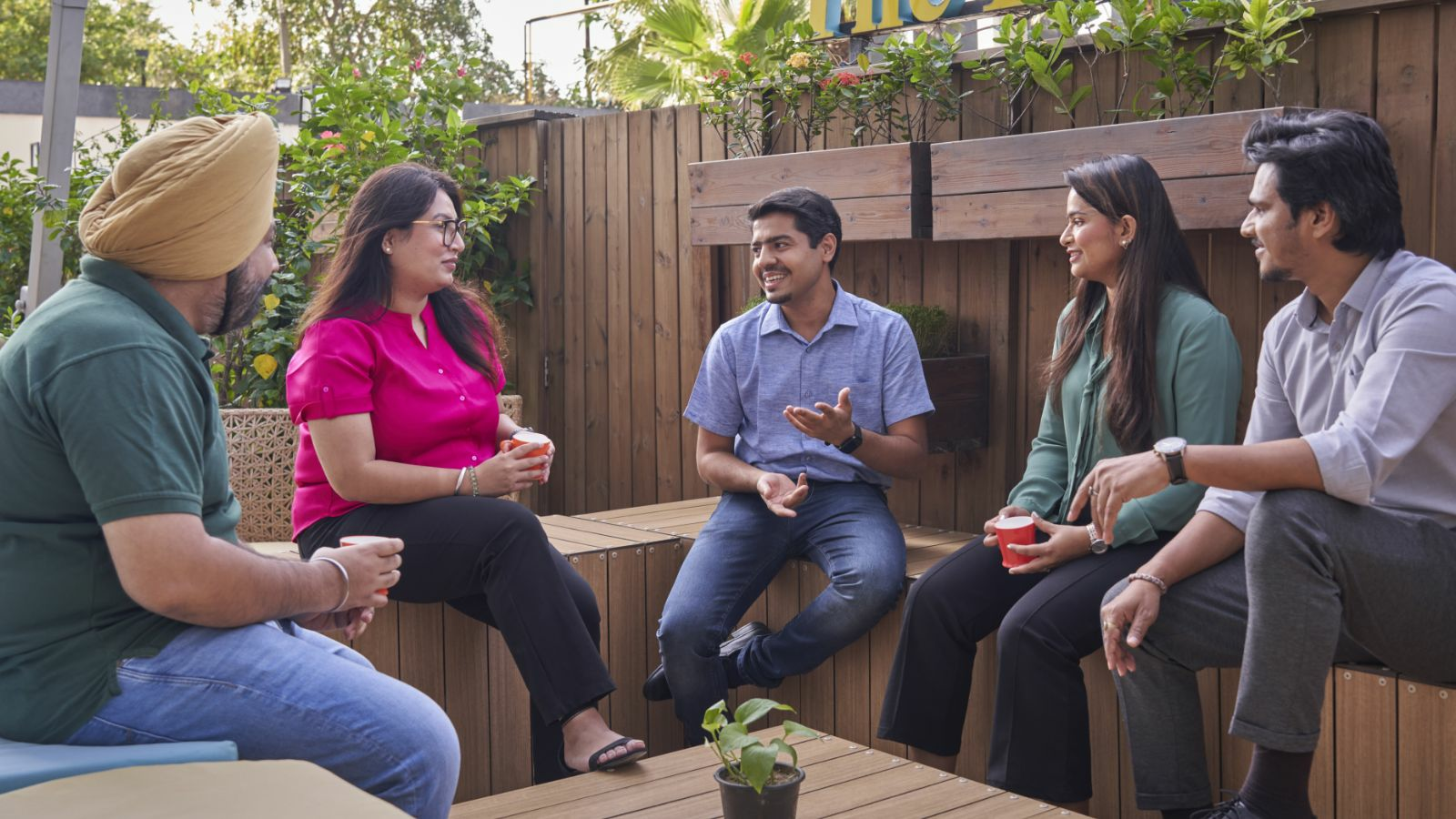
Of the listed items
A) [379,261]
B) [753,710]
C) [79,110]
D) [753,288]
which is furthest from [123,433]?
[79,110]

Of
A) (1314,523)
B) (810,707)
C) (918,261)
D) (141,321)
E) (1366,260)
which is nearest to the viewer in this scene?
(141,321)

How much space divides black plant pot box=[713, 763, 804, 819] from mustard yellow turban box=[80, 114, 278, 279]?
1052 mm

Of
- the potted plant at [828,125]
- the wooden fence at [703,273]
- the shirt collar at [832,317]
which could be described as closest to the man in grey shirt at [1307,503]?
the wooden fence at [703,273]

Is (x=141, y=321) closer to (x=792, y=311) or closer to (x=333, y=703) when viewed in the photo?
(x=333, y=703)

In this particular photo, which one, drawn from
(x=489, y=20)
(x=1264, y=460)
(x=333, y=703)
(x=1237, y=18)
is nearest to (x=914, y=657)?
(x=1264, y=460)

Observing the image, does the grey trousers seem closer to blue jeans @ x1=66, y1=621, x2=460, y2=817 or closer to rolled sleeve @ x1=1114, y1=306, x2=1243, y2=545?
rolled sleeve @ x1=1114, y1=306, x2=1243, y2=545

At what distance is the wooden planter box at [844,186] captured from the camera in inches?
142

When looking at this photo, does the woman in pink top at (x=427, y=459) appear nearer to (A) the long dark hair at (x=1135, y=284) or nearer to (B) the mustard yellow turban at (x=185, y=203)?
(B) the mustard yellow turban at (x=185, y=203)

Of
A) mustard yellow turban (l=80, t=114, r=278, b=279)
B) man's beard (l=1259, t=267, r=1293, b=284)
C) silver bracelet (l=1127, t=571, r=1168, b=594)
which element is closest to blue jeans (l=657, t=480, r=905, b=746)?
silver bracelet (l=1127, t=571, r=1168, b=594)

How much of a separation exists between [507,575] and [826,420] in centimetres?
80

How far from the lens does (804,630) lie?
10.4 feet

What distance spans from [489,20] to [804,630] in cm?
2238

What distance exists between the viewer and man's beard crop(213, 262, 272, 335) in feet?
6.46

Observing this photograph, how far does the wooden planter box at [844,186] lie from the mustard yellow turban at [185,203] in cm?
205
